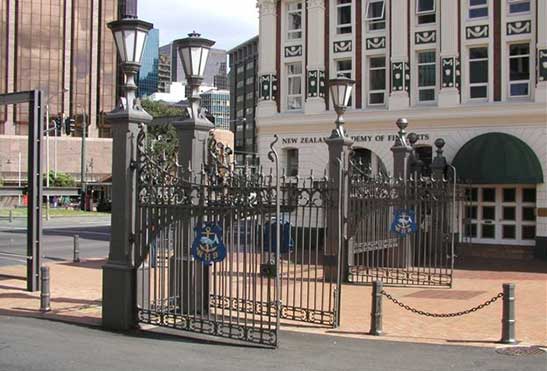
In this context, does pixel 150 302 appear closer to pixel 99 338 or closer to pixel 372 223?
pixel 99 338

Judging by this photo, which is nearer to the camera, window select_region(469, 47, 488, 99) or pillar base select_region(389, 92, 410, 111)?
window select_region(469, 47, 488, 99)

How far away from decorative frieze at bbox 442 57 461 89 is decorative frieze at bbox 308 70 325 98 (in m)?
5.47

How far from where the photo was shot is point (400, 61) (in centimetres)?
2764

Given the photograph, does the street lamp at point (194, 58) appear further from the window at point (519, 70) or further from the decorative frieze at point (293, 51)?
the decorative frieze at point (293, 51)

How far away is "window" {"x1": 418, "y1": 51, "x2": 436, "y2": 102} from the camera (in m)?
27.5

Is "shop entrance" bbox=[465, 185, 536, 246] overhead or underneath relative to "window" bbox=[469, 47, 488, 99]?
underneath

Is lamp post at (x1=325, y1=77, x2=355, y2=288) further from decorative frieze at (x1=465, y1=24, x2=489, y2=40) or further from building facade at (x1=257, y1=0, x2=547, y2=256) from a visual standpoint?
decorative frieze at (x1=465, y1=24, x2=489, y2=40)

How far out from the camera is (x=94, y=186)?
7838 cm

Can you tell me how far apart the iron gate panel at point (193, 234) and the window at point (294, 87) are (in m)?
20.6

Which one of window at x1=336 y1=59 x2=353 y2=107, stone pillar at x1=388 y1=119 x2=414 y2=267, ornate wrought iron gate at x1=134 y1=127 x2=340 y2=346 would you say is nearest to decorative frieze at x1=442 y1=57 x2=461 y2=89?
window at x1=336 y1=59 x2=353 y2=107

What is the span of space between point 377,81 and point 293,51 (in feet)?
13.7

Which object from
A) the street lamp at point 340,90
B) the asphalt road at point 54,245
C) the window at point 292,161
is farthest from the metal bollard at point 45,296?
the window at point 292,161

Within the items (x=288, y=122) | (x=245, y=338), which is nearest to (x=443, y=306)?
(x=245, y=338)

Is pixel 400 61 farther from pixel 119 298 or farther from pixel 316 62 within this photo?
pixel 119 298
